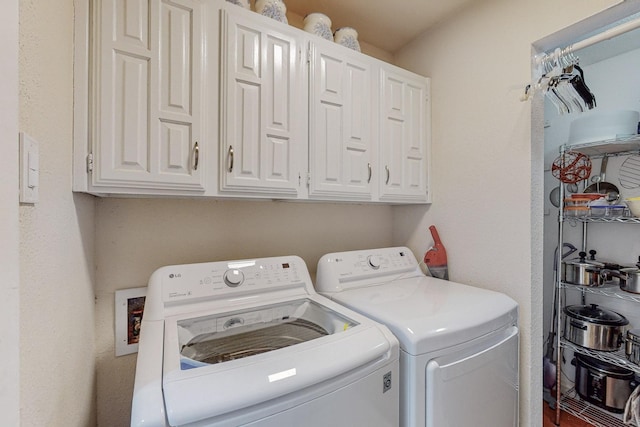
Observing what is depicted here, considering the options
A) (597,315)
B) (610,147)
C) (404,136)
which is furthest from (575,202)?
(404,136)

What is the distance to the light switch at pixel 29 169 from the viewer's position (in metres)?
0.52

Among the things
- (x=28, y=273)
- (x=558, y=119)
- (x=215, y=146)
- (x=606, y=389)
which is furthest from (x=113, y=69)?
(x=606, y=389)

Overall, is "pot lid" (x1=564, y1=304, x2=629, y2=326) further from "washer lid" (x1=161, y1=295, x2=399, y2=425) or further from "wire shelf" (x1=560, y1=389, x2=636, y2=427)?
"washer lid" (x1=161, y1=295, x2=399, y2=425)

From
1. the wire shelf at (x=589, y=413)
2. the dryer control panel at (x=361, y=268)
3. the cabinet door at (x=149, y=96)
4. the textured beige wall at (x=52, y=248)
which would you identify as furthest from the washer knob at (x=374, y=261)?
the wire shelf at (x=589, y=413)

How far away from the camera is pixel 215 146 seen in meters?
1.17

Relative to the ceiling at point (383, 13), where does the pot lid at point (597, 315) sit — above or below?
below

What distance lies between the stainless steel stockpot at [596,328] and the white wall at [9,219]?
251 centimetres

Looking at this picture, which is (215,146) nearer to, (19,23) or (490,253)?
(19,23)

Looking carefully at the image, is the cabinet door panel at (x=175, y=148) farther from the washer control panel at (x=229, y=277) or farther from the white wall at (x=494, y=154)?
Result: the white wall at (x=494, y=154)

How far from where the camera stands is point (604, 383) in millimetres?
1837

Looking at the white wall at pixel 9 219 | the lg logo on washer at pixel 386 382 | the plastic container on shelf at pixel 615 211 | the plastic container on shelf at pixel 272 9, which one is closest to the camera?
the white wall at pixel 9 219

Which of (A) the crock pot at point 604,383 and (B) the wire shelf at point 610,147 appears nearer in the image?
(B) the wire shelf at point 610,147

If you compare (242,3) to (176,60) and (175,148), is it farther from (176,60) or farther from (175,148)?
(175,148)

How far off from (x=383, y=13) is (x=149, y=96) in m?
1.41
